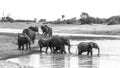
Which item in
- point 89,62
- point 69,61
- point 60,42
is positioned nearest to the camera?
point 89,62

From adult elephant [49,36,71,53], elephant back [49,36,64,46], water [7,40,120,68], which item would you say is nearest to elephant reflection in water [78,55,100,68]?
water [7,40,120,68]

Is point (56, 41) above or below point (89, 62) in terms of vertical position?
above

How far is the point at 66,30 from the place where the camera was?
172 ft

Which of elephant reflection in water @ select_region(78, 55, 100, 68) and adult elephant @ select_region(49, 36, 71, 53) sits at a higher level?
adult elephant @ select_region(49, 36, 71, 53)

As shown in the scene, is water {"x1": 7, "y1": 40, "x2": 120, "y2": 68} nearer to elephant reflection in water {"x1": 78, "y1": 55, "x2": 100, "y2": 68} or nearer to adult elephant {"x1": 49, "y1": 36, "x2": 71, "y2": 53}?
elephant reflection in water {"x1": 78, "y1": 55, "x2": 100, "y2": 68}

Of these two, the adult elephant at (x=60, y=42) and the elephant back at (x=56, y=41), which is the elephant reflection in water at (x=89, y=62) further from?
the elephant back at (x=56, y=41)

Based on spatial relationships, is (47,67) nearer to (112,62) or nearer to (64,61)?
(64,61)

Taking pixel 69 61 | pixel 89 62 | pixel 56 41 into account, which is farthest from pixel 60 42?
pixel 89 62

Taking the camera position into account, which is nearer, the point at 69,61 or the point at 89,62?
the point at 89,62

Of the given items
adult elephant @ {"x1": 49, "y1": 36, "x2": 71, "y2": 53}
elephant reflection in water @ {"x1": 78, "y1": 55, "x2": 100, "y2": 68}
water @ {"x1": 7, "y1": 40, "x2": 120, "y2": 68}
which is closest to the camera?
elephant reflection in water @ {"x1": 78, "y1": 55, "x2": 100, "y2": 68}

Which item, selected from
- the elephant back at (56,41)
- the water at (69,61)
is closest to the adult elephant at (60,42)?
the elephant back at (56,41)

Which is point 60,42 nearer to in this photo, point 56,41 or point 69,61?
point 56,41

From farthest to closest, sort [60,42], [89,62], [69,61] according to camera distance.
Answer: [60,42], [69,61], [89,62]

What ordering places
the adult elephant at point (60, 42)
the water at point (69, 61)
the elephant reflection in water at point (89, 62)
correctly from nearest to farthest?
the elephant reflection in water at point (89, 62) < the water at point (69, 61) < the adult elephant at point (60, 42)
